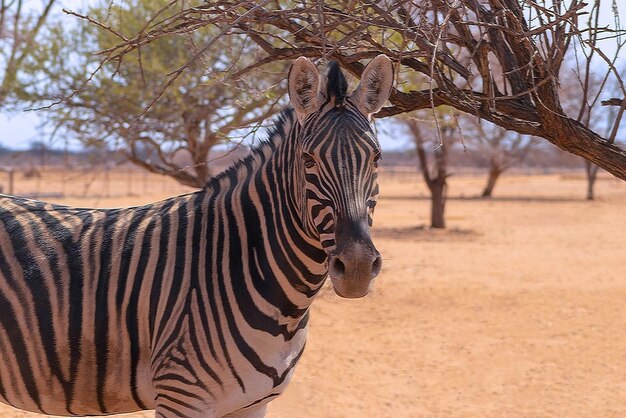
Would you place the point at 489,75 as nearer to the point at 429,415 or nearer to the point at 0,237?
the point at 0,237

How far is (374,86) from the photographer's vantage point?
3.07 meters

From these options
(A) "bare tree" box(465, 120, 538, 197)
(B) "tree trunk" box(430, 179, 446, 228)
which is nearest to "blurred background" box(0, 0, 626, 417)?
(B) "tree trunk" box(430, 179, 446, 228)

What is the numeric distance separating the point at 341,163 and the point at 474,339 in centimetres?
621

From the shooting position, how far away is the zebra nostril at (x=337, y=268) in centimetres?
262

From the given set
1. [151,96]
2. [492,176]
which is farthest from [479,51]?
[492,176]

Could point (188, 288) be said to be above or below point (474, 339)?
above

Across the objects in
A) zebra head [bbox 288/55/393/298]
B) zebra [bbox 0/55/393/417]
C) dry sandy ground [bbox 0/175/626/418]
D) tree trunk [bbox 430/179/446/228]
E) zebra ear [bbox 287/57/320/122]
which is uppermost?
zebra ear [bbox 287/57/320/122]

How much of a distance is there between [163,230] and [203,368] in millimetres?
695

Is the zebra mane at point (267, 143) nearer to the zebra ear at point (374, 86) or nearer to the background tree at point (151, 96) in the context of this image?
the zebra ear at point (374, 86)

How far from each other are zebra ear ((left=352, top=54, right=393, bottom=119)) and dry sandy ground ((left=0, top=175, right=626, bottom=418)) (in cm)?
367

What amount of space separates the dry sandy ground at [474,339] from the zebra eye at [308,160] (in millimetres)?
3628

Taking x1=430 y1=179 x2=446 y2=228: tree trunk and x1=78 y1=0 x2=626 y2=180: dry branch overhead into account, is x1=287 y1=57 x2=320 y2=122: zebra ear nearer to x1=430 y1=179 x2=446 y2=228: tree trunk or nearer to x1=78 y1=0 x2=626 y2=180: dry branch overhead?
x1=78 y1=0 x2=626 y2=180: dry branch overhead

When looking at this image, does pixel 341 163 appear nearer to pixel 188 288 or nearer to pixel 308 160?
pixel 308 160

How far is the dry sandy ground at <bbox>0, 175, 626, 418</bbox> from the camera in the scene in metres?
6.48
